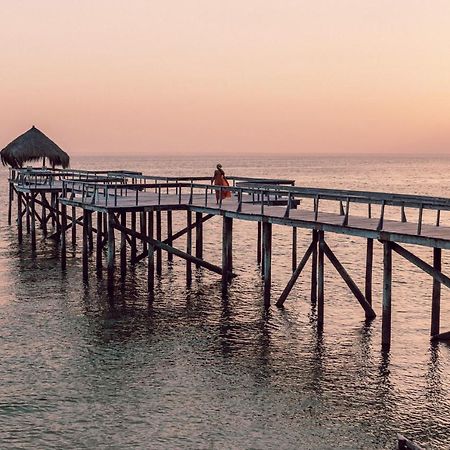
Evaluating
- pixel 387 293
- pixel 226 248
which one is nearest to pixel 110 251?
pixel 226 248

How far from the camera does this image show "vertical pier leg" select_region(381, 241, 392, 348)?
19.9 m

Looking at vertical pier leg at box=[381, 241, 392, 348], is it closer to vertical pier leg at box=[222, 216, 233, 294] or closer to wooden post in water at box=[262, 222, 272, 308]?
wooden post in water at box=[262, 222, 272, 308]

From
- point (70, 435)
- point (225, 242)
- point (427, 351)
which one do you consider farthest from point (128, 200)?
point (70, 435)

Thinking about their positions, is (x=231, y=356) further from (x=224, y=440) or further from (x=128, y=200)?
(x=128, y=200)

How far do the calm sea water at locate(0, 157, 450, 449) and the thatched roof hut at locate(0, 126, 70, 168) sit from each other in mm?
19851

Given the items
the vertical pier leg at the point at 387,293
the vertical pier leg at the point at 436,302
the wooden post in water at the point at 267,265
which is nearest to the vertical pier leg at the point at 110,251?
the wooden post in water at the point at 267,265

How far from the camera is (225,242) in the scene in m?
27.6

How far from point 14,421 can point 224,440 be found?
14.3 feet

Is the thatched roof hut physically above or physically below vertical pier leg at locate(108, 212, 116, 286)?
above

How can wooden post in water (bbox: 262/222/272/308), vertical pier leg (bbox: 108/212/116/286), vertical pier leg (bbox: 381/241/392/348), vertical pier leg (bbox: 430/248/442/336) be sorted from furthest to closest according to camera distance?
vertical pier leg (bbox: 108/212/116/286) → wooden post in water (bbox: 262/222/272/308) → vertical pier leg (bbox: 430/248/442/336) → vertical pier leg (bbox: 381/241/392/348)

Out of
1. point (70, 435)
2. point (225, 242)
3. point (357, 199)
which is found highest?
point (357, 199)

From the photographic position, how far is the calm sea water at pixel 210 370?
591 inches

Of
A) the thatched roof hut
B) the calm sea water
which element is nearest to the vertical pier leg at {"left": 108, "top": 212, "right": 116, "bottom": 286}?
the calm sea water

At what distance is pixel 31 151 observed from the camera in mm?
48250
